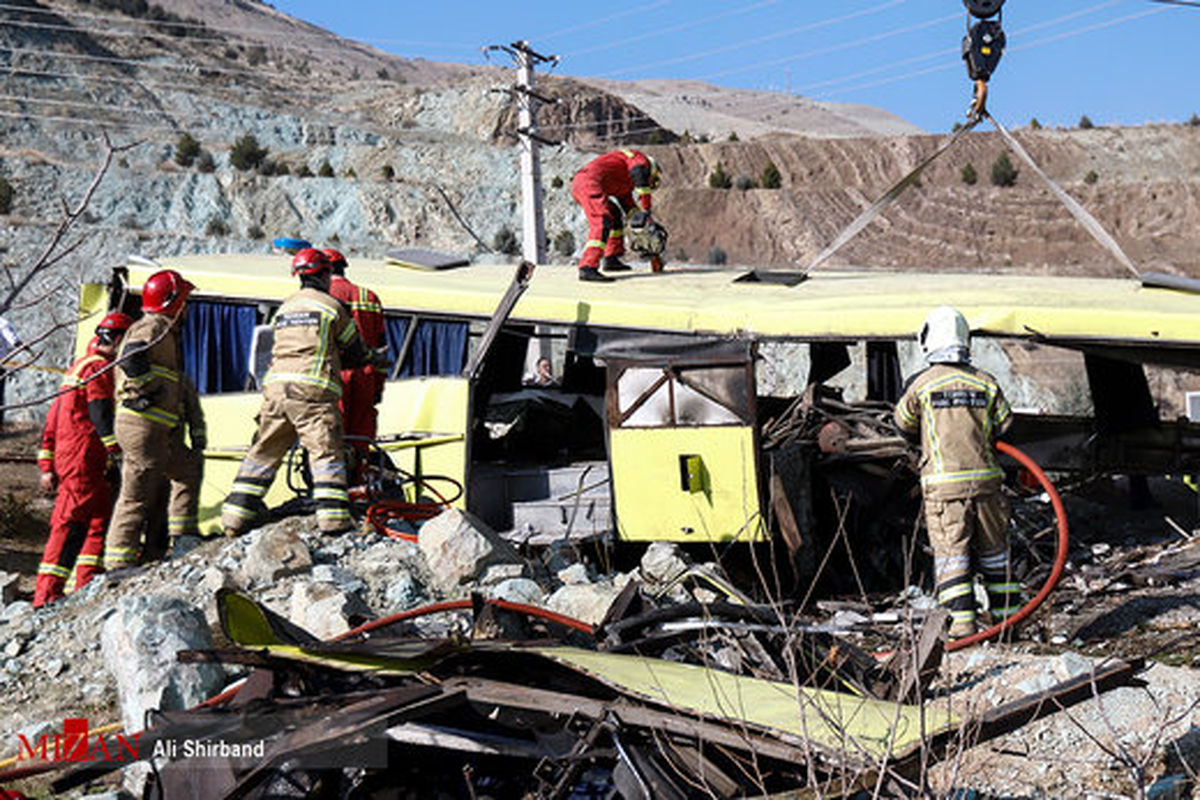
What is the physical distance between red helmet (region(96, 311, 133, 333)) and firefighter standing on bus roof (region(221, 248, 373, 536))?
1.33 meters

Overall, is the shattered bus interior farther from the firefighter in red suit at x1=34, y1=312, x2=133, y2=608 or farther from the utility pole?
the utility pole

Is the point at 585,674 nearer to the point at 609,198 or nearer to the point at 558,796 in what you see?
the point at 558,796

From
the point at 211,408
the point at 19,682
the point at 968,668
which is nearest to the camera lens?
the point at 968,668

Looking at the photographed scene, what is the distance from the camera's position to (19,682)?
236 inches

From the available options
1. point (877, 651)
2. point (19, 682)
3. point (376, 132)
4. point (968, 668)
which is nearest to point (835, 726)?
point (968, 668)

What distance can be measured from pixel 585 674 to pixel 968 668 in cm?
237

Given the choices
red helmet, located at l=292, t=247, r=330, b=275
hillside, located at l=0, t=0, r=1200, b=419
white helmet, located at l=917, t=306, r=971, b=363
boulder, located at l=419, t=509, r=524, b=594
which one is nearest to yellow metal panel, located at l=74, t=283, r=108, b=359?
red helmet, located at l=292, t=247, r=330, b=275

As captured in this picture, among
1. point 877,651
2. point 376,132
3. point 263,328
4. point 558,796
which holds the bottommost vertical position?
point 877,651

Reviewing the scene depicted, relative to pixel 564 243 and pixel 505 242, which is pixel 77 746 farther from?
pixel 564 243

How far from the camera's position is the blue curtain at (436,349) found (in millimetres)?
8773

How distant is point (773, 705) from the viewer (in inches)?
152

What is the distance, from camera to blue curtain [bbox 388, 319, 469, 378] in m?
8.77

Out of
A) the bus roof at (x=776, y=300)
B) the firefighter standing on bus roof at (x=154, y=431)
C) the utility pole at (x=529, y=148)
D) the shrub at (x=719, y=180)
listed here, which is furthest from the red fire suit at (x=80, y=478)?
the shrub at (x=719, y=180)

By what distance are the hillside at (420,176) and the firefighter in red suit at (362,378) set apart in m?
20.3
